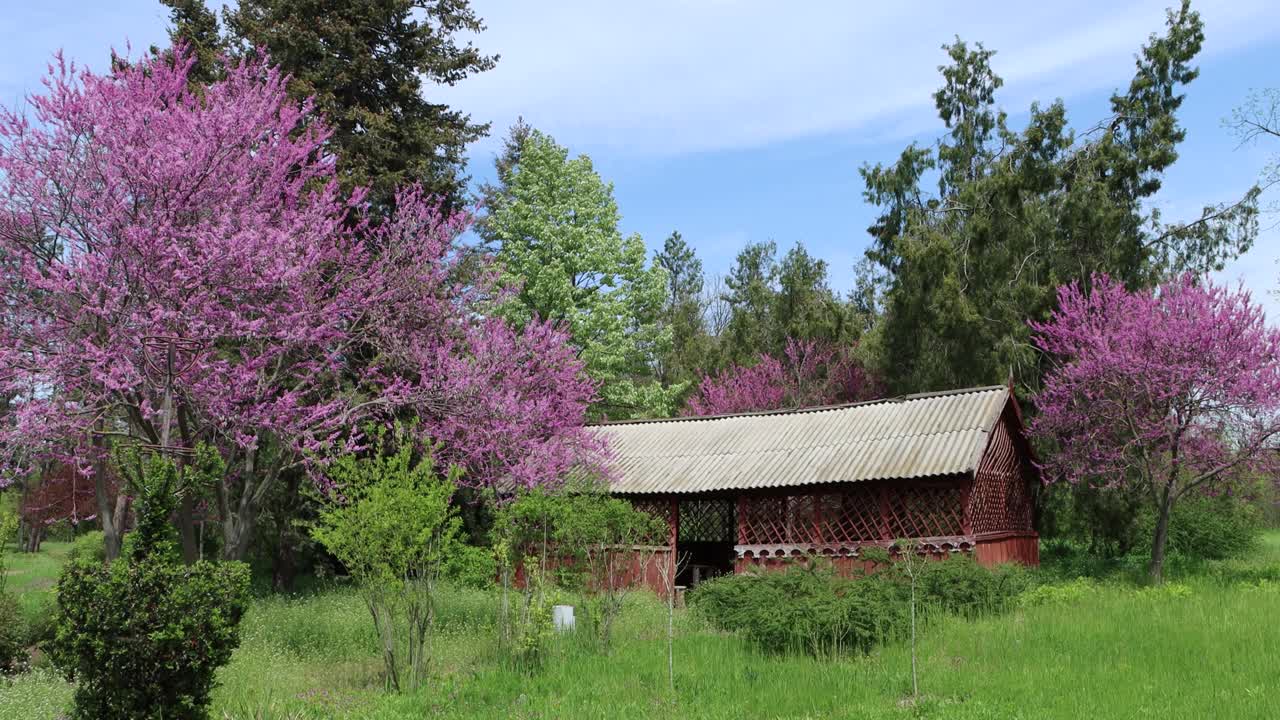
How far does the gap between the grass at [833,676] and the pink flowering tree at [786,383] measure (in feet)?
64.7

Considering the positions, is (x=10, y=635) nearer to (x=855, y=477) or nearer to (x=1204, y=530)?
(x=855, y=477)

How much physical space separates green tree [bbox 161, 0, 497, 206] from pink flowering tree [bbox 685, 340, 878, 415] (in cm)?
1458

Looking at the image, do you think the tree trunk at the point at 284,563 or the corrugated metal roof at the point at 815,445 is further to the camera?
→ the tree trunk at the point at 284,563

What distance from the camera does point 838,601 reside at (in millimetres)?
11148

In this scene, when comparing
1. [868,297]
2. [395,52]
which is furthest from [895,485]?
[868,297]

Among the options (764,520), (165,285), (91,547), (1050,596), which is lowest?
(1050,596)

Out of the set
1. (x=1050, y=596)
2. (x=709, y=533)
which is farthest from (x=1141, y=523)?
(x=1050, y=596)

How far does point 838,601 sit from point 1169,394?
1091cm

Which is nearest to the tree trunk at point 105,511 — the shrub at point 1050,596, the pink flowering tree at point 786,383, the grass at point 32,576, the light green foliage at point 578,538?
the grass at point 32,576

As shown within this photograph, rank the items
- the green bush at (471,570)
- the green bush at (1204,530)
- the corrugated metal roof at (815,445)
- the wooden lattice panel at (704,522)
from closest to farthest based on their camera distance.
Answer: the corrugated metal roof at (815,445)
the green bush at (471,570)
the green bush at (1204,530)
the wooden lattice panel at (704,522)

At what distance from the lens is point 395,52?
2362 cm

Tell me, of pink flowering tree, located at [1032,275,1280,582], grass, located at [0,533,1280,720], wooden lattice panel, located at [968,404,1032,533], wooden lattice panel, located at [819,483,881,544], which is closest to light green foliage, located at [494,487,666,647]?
grass, located at [0,533,1280,720]

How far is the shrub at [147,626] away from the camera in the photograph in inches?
304

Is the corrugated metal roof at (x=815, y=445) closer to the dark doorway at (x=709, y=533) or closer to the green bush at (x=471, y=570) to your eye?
the dark doorway at (x=709, y=533)
